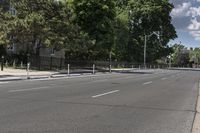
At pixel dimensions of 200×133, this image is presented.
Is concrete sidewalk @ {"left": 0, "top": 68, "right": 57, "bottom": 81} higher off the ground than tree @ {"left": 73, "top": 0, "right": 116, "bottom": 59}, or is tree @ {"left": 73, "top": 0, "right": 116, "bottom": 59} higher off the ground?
tree @ {"left": 73, "top": 0, "right": 116, "bottom": 59}

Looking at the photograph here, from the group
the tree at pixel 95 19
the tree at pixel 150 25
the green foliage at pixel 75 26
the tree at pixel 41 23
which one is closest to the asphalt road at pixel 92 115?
the tree at pixel 41 23

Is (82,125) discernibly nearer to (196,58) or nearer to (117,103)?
(117,103)

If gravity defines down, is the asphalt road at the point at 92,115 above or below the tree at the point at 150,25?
below

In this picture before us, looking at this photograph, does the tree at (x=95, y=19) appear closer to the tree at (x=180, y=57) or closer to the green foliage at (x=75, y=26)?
the green foliage at (x=75, y=26)

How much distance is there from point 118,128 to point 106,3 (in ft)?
165

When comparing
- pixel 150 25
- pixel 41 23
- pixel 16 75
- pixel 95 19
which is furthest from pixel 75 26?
pixel 150 25

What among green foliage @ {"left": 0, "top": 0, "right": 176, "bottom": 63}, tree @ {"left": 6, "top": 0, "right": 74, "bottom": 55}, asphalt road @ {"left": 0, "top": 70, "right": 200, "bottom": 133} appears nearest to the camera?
asphalt road @ {"left": 0, "top": 70, "right": 200, "bottom": 133}

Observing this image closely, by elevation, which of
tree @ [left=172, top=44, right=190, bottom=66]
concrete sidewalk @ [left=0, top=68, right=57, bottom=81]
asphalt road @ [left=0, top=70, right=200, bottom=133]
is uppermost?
tree @ [left=172, top=44, right=190, bottom=66]

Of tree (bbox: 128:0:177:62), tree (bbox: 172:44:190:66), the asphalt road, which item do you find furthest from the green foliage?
tree (bbox: 172:44:190:66)

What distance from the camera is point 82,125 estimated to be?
34.5 ft

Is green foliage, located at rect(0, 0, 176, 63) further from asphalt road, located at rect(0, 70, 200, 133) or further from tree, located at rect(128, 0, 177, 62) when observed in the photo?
asphalt road, located at rect(0, 70, 200, 133)

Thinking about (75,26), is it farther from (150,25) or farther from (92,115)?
(150,25)

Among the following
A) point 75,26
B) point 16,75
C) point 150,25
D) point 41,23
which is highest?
point 150,25

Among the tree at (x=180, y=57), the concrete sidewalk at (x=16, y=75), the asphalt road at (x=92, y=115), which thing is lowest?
the asphalt road at (x=92, y=115)
